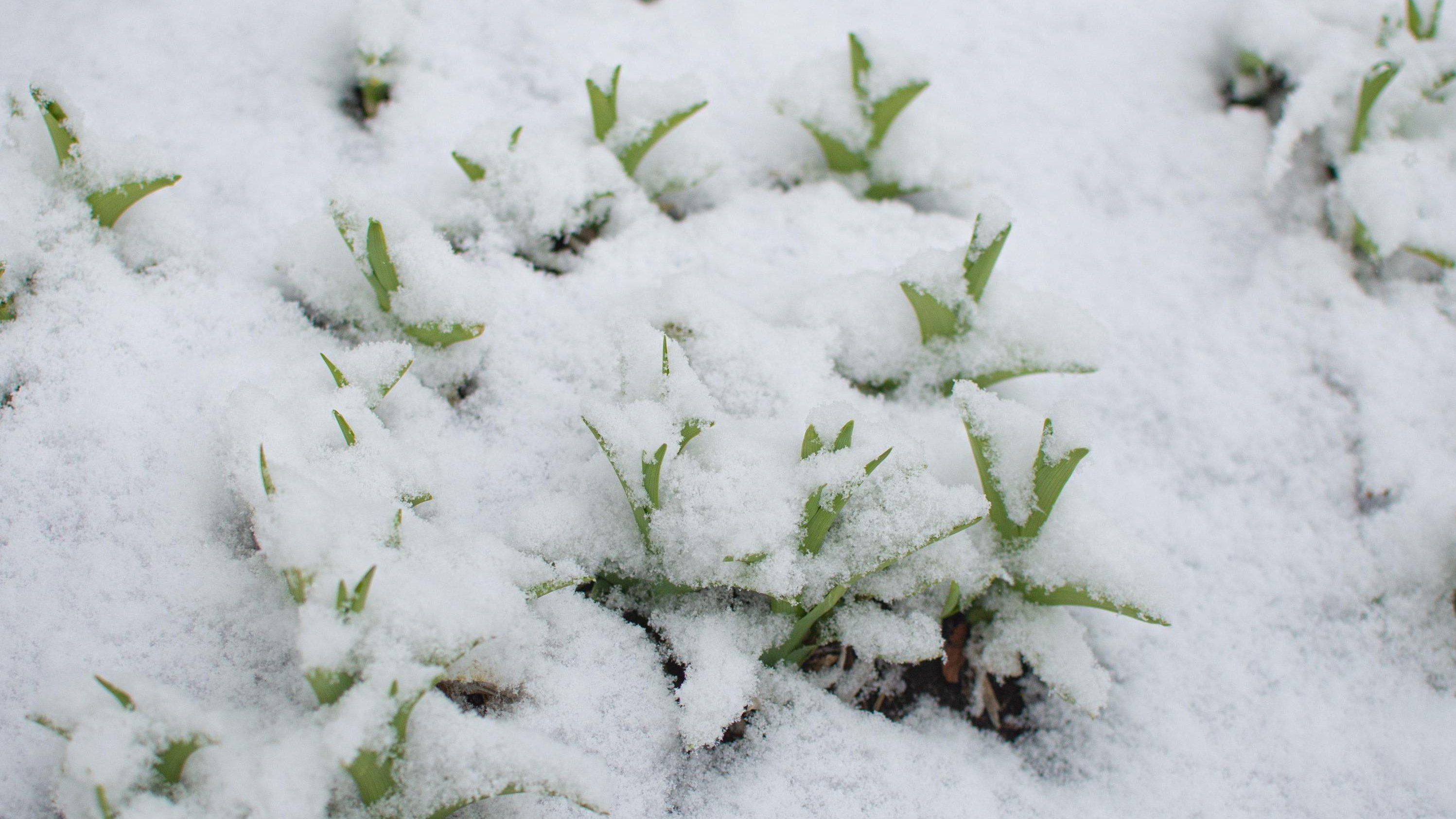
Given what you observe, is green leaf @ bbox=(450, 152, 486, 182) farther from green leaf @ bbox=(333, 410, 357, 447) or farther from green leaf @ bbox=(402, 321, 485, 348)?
green leaf @ bbox=(333, 410, 357, 447)

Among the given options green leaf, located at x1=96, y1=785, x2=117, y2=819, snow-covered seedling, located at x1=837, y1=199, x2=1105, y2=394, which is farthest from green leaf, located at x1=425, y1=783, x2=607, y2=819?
snow-covered seedling, located at x1=837, y1=199, x2=1105, y2=394

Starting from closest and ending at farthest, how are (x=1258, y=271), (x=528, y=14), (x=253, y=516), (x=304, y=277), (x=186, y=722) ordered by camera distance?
(x=186, y=722), (x=253, y=516), (x=304, y=277), (x=1258, y=271), (x=528, y=14)

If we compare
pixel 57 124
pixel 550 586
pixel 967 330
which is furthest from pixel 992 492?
pixel 57 124

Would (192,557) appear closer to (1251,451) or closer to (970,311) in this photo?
(970,311)

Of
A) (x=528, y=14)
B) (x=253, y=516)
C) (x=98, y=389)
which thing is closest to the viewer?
(x=253, y=516)

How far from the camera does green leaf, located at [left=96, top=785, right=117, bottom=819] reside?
71 cm

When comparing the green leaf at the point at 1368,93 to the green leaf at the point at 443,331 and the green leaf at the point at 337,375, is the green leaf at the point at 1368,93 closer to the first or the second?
the green leaf at the point at 443,331

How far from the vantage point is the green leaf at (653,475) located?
36.6 inches

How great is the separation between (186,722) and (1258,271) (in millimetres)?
1760

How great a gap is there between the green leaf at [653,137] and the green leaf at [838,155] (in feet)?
0.78

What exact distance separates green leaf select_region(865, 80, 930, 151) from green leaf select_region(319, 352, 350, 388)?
968 millimetres

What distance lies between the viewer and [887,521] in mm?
990

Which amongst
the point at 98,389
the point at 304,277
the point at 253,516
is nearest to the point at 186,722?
the point at 253,516

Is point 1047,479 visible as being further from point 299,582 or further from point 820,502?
point 299,582
